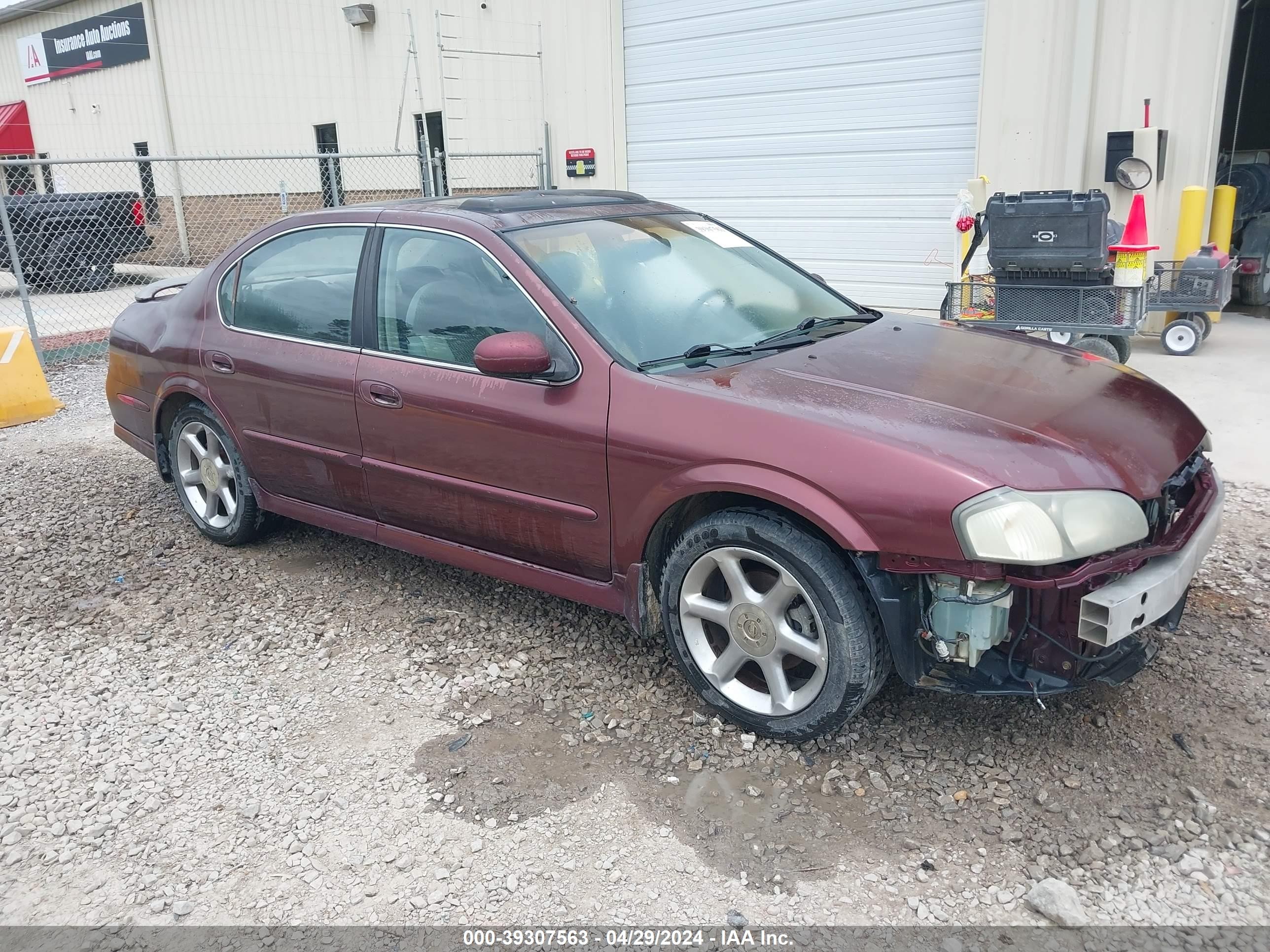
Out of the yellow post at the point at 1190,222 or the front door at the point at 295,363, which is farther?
the yellow post at the point at 1190,222

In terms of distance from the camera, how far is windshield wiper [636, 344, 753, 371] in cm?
338

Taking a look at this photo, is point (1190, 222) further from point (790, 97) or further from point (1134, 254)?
point (790, 97)

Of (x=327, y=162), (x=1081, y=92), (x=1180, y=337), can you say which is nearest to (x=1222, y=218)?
Answer: (x=1180, y=337)

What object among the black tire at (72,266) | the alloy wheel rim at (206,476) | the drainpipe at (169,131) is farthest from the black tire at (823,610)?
the drainpipe at (169,131)

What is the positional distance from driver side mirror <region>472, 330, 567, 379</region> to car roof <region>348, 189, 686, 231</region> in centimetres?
60

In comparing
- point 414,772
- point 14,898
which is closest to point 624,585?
point 414,772

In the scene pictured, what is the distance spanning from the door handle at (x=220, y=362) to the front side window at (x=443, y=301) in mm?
963

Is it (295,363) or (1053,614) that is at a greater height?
(295,363)

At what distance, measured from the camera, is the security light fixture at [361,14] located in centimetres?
1474

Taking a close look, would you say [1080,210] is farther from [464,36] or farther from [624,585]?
[464,36]

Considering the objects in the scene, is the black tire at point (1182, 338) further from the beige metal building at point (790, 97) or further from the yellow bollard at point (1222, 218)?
the yellow bollard at point (1222, 218)

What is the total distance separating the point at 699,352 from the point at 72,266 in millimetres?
14997

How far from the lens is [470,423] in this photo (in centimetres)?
360

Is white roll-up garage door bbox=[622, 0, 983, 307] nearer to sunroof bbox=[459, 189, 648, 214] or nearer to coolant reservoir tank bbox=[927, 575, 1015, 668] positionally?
sunroof bbox=[459, 189, 648, 214]
